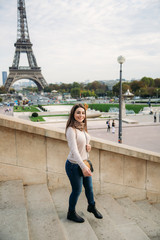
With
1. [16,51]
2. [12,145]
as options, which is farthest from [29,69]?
[12,145]

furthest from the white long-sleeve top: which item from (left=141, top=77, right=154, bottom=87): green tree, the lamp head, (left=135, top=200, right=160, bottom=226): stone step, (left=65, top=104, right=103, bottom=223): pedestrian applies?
(left=141, top=77, right=154, bottom=87): green tree

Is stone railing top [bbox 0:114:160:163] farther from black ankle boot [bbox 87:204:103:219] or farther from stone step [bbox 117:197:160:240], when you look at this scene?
black ankle boot [bbox 87:204:103:219]

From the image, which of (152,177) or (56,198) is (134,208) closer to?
(152,177)

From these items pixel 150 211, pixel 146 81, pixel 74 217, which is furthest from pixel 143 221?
pixel 146 81

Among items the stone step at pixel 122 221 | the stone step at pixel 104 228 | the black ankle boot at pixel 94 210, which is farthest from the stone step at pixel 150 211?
the black ankle boot at pixel 94 210

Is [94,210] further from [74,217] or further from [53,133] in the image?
[53,133]

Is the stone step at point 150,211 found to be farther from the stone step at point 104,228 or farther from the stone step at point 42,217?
the stone step at point 42,217

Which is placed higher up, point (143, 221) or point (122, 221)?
point (122, 221)

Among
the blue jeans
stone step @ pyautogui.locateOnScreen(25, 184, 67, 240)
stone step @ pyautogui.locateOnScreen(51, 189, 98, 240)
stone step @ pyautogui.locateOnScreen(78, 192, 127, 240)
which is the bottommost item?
stone step @ pyautogui.locateOnScreen(78, 192, 127, 240)

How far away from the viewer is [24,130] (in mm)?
3902

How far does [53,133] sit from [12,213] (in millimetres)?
1614

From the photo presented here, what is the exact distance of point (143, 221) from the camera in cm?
367

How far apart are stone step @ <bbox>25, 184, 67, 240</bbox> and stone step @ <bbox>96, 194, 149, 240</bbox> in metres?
1.09

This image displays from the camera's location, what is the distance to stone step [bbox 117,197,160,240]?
339 centimetres
